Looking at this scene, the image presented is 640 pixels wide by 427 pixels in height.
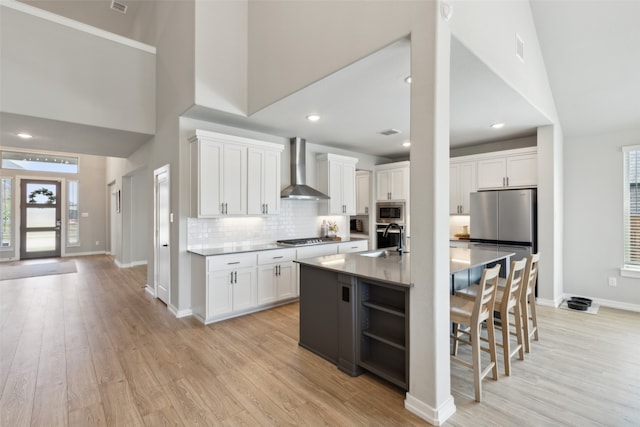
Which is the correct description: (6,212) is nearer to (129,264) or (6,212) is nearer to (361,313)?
(129,264)

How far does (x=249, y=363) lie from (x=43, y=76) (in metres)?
4.54

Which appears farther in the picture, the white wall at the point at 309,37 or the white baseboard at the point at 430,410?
the white wall at the point at 309,37

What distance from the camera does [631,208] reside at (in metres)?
4.40

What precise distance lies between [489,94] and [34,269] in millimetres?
9857

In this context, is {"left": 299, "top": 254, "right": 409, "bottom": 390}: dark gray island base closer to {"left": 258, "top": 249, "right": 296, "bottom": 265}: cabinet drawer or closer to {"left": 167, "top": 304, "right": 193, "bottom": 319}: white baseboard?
{"left": 258, "top": 249, "right": 296, "bottom": 265}: cabinet drawer

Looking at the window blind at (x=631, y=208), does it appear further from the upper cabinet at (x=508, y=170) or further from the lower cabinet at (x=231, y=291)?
the lower cabinet at (x=231, y=291)

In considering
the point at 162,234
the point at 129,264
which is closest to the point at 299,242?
the point at 162,234

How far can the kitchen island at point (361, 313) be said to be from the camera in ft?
7.91

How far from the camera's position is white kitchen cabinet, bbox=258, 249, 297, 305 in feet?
14.2

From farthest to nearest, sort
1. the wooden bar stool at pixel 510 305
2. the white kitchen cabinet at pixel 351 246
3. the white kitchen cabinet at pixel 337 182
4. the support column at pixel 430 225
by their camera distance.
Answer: the white kitchen cabinet at pixel 337 182 < the white kitchen cabinet at pixel 351 246 < the wooden bar stool at pixel 510 305 < the support column at pixel 430 225

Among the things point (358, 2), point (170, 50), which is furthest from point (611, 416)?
point (170, 50)

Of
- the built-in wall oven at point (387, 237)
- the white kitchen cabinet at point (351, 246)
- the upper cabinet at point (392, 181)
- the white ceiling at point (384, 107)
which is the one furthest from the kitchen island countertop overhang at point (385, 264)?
the upper cabinet at point (392, 181)

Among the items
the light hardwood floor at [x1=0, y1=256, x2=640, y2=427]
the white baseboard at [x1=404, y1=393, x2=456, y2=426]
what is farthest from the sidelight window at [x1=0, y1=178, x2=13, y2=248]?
the white baseboard at [x1=404, y1=393, x2=456, y2=426]

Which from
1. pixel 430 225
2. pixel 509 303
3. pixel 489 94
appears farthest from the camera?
pixel 489 94
